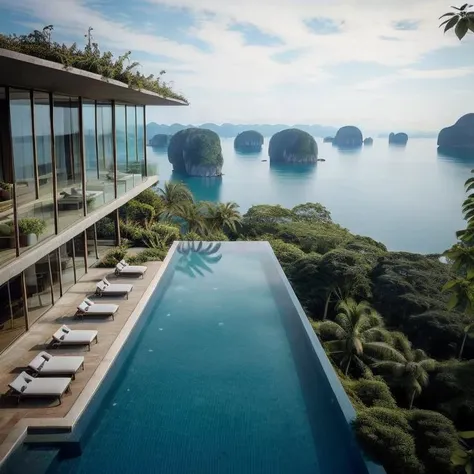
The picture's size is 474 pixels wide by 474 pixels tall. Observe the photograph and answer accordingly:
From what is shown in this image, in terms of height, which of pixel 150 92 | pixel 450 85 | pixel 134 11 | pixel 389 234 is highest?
pixel 134 11

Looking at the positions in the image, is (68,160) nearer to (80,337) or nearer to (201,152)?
(80,337)

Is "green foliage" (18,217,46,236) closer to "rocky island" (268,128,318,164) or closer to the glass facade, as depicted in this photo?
the glass facade

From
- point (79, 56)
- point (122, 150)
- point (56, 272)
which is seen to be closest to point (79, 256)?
point (56, 272)

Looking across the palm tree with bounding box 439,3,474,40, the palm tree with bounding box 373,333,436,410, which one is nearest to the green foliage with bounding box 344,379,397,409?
the palm tree with bounding box 373,333,436,410

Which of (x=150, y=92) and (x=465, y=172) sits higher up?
(x=150, y=92)

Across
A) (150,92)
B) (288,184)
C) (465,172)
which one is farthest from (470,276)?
(465,172)

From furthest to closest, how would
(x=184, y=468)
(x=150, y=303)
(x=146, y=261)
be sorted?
(x=146, y=261) → (x=150, y=303) → (x=184, y=468)

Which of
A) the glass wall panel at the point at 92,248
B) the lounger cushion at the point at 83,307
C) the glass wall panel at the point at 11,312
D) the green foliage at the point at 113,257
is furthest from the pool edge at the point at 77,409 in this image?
the glass wall panel at the point at 92,248

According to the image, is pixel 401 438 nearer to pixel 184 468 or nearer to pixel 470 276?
pixel 184 468
